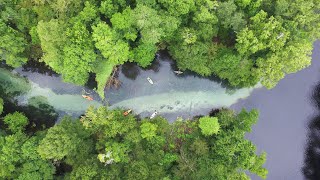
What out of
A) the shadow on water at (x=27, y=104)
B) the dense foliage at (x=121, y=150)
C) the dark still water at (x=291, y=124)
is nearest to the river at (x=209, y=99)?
the dark still water at (x=291, y=124)

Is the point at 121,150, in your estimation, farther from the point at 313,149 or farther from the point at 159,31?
the point at 313,149

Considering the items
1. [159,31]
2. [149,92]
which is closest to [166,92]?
[149,92]

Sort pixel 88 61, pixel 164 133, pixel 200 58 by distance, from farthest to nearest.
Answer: pixel 164 133 → pixel 200 58 → pixel 88 61

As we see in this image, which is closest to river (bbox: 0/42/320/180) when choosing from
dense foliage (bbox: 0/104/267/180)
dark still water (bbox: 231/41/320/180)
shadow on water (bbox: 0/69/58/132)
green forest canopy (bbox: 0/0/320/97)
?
dark still water (bbox: 231/41/320/180)

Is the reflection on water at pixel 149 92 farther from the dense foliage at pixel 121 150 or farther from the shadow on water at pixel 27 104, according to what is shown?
the dense foliage at pixel 121 150

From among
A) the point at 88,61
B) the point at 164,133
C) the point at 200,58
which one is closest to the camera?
the point at 88,61

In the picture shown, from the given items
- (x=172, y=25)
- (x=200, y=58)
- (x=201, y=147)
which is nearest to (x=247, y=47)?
(x=200, y=58)

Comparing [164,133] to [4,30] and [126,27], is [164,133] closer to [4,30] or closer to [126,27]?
[126,27]
